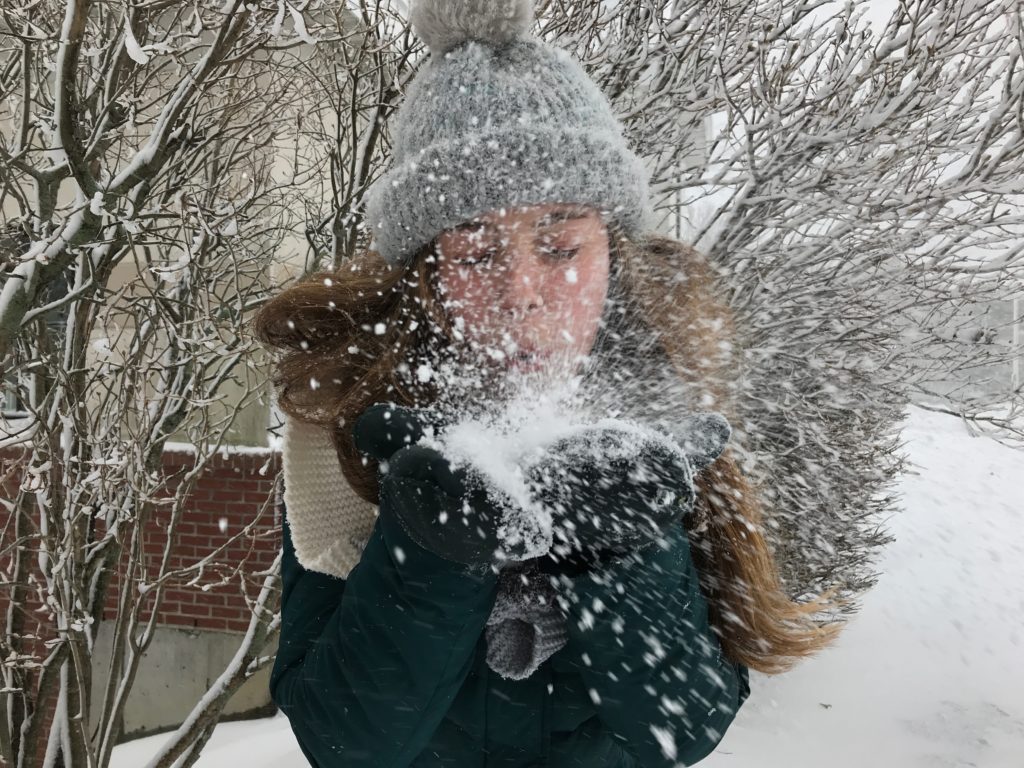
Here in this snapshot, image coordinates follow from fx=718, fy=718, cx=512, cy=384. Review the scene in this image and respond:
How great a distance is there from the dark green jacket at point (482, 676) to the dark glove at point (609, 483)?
12 centimetres

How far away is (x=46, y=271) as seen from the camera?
2.12 m

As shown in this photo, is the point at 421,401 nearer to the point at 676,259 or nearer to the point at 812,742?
the point at 676,259

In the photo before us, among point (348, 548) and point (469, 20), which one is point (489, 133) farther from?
point (348, 548)

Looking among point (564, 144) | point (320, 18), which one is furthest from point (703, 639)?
point (320, 18)

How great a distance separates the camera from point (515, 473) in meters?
0.95

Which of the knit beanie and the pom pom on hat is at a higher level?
the pom pom on hat

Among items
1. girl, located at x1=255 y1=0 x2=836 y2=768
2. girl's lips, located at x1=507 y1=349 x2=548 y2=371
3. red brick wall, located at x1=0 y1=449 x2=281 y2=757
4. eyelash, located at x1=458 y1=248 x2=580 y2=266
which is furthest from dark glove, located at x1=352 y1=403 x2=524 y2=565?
red brick wall, located at x1=0 y1=449 x2=281 y2=757

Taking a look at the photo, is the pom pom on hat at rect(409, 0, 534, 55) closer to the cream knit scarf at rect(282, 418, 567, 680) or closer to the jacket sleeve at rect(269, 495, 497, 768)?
the cream knit scarf at rect(282, 418, 567, 680)

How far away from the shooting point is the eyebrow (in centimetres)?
126

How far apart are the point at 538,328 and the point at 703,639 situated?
575 millimetres

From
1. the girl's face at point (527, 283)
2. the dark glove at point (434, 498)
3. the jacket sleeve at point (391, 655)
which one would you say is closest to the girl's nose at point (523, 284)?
the girl's face at point (527, 283)

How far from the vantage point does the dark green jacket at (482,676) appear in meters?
1.04

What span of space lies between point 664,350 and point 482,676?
73 cm

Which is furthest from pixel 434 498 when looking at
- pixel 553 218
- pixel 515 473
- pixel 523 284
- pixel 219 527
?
pixel 219 527
